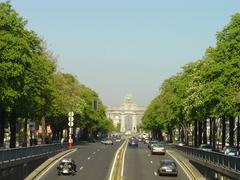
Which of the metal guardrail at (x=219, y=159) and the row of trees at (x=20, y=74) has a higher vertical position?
the row of trees at (x=20, y=74)

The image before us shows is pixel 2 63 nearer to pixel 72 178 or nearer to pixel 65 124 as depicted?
pixel 72 178

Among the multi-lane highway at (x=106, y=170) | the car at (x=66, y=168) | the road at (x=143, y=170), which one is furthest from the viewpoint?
the car at (x=66, y=168)

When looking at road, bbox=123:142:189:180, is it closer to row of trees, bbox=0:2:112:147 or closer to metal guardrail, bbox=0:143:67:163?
metal guardrail, bbox=0:143:67:163

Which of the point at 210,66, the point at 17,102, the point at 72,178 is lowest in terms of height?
the point at 72,178

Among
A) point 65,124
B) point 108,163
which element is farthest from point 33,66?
point 65,124

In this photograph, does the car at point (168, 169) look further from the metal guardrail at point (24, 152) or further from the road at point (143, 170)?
the metal guardrail at point (24, 152)

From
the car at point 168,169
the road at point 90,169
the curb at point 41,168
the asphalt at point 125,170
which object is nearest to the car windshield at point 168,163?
the car at point 168,169

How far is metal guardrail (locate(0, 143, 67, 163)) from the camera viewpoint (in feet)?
145

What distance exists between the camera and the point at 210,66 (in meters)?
73.6

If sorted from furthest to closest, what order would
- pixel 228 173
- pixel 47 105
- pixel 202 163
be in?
pixel 47 105, pixel 202 163, pixel 228 173

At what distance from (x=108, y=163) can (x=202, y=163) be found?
1280cm

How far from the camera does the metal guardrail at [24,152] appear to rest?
145 feet

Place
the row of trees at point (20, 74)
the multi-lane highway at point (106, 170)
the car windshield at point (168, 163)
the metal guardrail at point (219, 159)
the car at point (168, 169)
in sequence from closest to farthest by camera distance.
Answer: the metal guardrail at point (219, 159), the multi-lane highway at point (106, 170), the car at point (168, 169), the car windshield at point (168, 163), the row of trees at point (20, 74)

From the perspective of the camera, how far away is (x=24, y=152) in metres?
53.6
